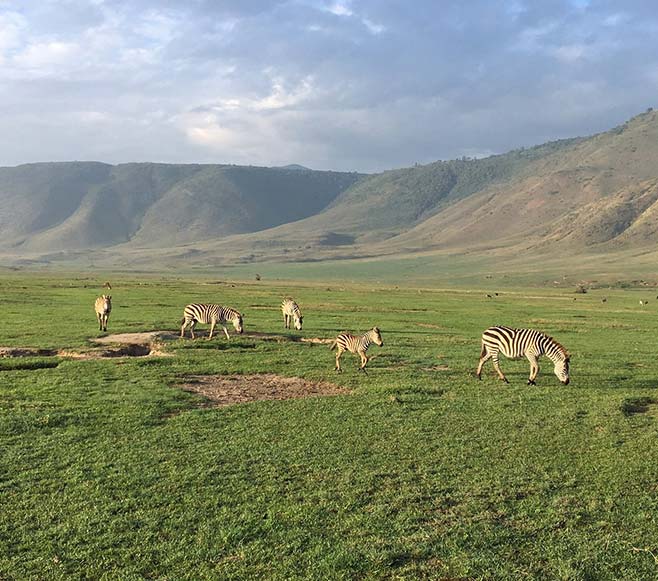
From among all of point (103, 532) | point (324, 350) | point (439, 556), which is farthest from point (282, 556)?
point (324, 350)

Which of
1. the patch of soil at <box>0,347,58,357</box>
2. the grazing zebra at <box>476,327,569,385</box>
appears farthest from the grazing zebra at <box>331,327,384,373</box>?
the patch of soil at <box>0,347,58,357</box>

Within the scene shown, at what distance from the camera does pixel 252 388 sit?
18.2 meters

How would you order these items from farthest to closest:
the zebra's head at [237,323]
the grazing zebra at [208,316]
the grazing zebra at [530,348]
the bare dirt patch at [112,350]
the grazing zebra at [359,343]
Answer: the zebra's head at [237,323] < the grazing zebra at [208,316] < the bare dirt patch at [112,350] < the grazing zebra at [359,343] < the grazing zebra at [530,348]

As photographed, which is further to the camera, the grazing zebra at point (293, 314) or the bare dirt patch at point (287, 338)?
the grazing zebra at point (293, 314)

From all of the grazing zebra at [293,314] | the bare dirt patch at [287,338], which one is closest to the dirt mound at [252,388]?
the bare dirt patch at [287,338]

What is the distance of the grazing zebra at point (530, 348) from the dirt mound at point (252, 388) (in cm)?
553

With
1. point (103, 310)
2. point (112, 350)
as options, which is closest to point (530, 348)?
point (112, 350)

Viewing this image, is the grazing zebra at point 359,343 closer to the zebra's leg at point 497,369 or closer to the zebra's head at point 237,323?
the zebra's leg at point 497,369

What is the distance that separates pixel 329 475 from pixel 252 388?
7582 mm

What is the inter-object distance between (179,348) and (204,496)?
15.3 meters

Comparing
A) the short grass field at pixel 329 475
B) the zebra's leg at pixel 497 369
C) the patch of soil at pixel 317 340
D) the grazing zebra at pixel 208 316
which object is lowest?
the short grass field at pixel 329 475

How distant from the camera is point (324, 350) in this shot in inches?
992

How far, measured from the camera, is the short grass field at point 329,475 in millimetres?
8172

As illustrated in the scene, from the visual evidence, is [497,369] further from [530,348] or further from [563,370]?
[563,370]
